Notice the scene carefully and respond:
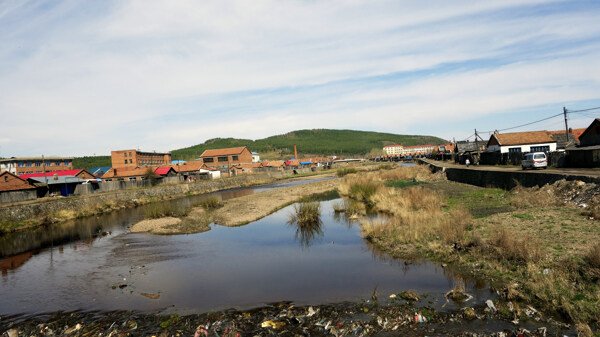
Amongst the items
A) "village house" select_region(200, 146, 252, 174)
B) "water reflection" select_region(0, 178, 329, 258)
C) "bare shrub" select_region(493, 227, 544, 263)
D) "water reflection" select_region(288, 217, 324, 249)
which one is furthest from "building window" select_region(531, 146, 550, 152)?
"village house" select_region(200, 146, 252, 174)

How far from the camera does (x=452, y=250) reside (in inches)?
514

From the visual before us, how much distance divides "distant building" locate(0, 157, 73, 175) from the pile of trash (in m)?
99.5

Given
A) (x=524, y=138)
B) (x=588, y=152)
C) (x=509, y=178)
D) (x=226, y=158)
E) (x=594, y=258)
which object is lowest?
(x=594, y=258)

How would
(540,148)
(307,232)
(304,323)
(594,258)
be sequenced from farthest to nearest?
(540,148) < (307,232) < (594,258) < (304,323)

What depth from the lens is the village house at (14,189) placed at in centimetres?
3933

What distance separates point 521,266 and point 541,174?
1647cm

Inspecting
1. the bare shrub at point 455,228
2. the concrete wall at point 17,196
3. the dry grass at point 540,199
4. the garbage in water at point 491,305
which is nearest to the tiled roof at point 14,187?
the concrete wall at point 17,196

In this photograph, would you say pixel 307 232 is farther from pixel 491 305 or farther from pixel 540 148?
pixel 540 148

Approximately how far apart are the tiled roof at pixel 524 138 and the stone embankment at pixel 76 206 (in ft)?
165

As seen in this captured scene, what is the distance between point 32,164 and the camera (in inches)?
3755

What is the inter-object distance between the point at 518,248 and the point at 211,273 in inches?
446

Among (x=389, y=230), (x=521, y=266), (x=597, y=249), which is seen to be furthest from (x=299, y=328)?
(x=389, y=230)

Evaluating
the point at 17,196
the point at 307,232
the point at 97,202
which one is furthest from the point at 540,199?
the point at 17,196

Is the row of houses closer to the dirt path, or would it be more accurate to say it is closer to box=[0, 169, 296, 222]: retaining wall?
box=[0, 169, 296, 222]: retaining wall
